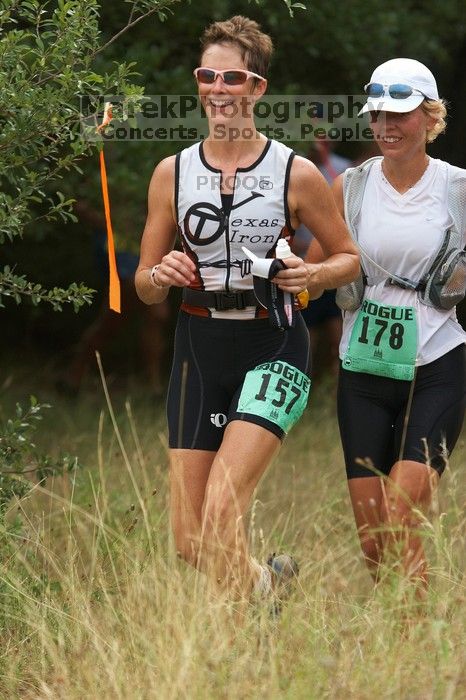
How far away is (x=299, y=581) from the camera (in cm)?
464

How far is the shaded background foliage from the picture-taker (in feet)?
28.0

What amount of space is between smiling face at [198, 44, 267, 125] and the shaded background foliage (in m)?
2.70

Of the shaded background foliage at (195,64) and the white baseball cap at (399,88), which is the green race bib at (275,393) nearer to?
the white baseball cap at (399,88)

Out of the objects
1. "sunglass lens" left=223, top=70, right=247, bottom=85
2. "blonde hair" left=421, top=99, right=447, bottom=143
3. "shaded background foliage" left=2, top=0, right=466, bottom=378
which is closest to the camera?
"sunglass lens" left=223, top=70, right=247, bottom=85

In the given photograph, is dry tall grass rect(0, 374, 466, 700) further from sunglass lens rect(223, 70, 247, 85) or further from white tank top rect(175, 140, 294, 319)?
sunglass lens rect(223, 70, 247, 85)

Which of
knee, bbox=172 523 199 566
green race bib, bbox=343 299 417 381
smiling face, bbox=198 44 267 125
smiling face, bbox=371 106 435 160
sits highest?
smiling face, bbox=198 44 267 125

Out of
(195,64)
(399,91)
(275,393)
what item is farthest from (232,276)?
(195,64)

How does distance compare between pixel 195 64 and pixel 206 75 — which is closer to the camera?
pixel 206 75

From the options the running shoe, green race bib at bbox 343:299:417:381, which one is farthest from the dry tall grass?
green race bib at bbox 343:299:417:381

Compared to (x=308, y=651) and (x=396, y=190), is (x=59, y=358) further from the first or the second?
(x=308, y=651)

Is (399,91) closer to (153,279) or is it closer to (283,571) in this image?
(153,279)

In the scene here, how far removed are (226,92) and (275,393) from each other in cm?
102

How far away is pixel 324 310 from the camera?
10680 mm

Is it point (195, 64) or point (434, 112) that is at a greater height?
point (195, 64)
